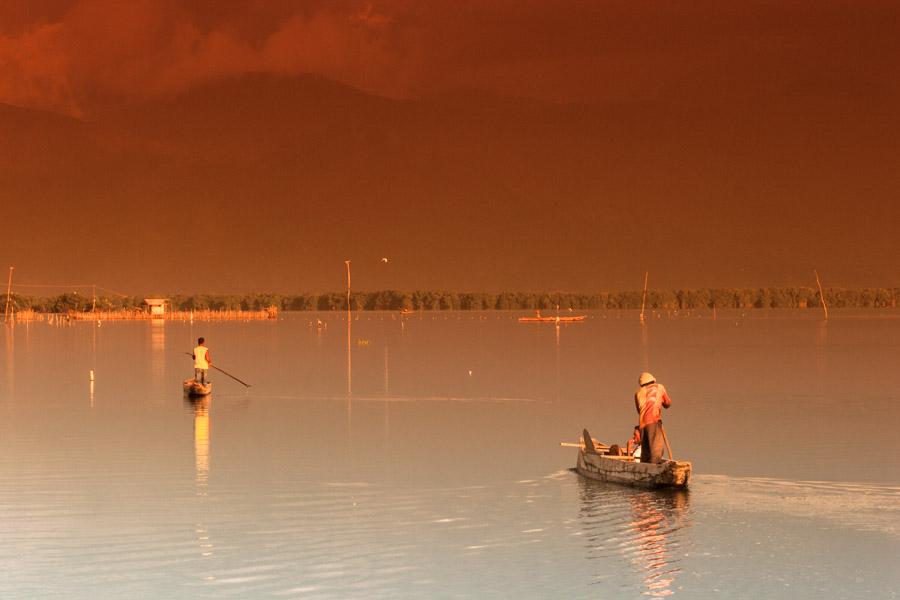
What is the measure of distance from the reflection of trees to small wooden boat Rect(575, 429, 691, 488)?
16cm

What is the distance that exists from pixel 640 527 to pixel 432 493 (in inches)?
183

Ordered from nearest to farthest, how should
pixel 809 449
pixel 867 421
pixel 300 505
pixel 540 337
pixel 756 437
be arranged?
pixel 300 505, pixel 809 449, pixel 756 437, pixel 867 421, pixel 540 337

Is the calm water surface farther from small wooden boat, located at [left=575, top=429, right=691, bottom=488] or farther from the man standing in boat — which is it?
the man standing in boat

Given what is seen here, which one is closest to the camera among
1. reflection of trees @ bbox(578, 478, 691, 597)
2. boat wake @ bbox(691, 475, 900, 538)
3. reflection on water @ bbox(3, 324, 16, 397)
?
reflection of trees @ bbox(578, 478, 691, 597)

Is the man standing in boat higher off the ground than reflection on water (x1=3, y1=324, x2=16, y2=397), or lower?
lower

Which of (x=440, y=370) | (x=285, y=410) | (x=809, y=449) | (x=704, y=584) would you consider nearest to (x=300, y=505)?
(x=704, y=584)

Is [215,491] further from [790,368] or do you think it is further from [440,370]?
[790,368]

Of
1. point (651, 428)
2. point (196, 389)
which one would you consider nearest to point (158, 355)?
point (196, 389)

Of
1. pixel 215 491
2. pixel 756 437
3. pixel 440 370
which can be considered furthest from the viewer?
pixel 440 370

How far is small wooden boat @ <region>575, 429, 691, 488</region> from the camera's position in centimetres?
2175

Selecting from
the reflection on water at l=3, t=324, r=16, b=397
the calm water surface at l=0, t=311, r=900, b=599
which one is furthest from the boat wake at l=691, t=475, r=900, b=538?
the reflection on water at l=3, t=324, r=16, b=397

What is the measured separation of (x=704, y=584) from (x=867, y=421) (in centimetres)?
2069

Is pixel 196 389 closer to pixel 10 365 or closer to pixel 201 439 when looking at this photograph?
pixel 201 439

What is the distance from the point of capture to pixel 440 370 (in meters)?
57.3
